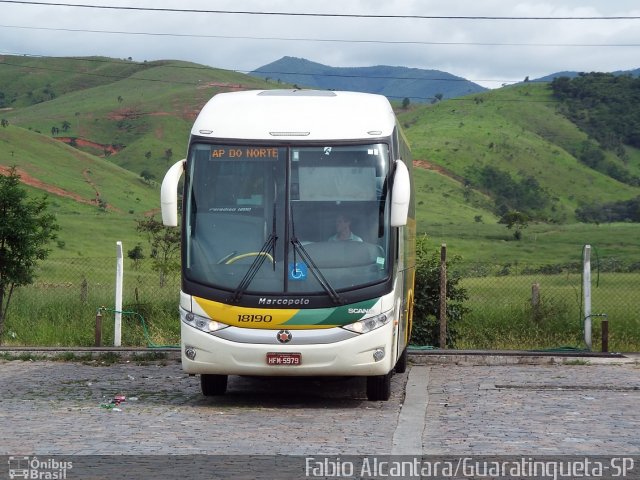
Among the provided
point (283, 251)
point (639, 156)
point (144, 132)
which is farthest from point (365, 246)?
point (144, 132)

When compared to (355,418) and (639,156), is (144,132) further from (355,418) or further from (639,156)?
(355,418)

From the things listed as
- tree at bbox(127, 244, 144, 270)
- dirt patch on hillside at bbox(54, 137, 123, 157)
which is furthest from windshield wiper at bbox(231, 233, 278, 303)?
dirt patch on hillside at bbox(54, 137, 123, 157)

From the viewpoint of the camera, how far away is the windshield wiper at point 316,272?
39.9 feet

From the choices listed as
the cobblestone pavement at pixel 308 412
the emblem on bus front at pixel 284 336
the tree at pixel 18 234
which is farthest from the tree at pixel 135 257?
the emblem on bus front at pixel 284 336

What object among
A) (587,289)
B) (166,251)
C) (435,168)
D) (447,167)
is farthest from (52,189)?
(587,289)

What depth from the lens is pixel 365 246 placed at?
12.5 meters

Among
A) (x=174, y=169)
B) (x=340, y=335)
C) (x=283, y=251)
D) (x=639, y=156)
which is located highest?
(x=174, y=169)

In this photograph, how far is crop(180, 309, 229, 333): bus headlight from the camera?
12203 mm

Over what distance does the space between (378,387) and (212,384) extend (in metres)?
2.02

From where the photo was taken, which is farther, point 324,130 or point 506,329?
point 506,329

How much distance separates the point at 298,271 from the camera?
1233cm

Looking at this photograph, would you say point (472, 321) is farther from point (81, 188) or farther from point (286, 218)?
point (81, 188)

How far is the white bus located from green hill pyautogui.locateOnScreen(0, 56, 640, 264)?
5158 centimetres

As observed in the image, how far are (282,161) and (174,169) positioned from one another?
1.26 m
